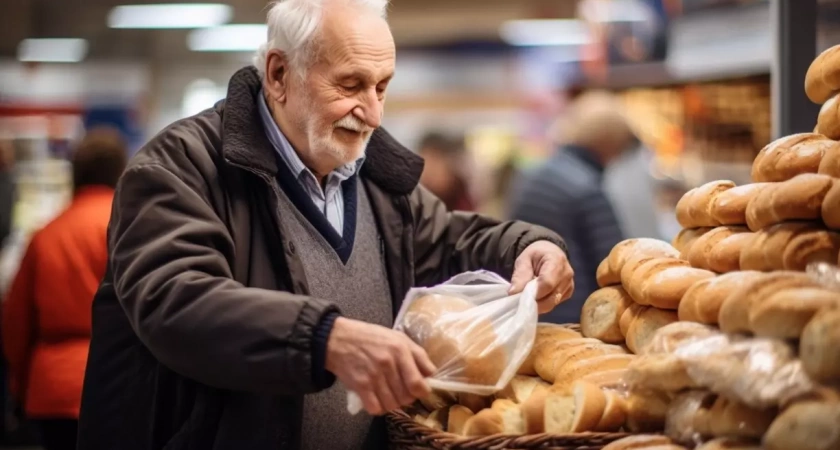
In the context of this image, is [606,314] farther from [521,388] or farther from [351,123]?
[351,123]

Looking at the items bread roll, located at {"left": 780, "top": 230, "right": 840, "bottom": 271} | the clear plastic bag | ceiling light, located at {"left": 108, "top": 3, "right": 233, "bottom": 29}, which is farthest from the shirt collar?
ceiling light, located at {"left": 108, "top": 3, "right": 233, "bottom": 29}

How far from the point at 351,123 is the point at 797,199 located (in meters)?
0.98

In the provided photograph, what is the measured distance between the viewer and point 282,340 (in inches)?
69.9

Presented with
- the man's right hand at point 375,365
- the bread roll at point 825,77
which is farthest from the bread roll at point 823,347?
the bread roll at point 825,77

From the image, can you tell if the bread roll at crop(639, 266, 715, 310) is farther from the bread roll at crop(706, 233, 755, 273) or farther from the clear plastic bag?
the clear plastic bag

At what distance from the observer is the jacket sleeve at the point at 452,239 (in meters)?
2.57

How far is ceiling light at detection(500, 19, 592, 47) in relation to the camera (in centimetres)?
1338

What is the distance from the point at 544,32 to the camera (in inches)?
556

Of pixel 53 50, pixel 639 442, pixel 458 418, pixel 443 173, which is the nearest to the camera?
pixel 639 442

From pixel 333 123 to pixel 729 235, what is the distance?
90 centimetres

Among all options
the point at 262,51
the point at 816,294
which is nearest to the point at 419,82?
the point at 262,51

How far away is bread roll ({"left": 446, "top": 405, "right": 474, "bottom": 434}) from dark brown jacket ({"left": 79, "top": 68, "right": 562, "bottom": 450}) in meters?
0.32

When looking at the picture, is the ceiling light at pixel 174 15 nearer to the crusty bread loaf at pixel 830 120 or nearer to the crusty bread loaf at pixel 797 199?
the crusty bread loaf at pixel 830 120

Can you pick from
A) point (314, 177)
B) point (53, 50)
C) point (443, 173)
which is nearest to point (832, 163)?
point (314, 177)
